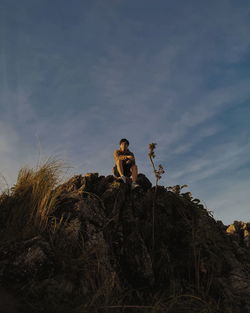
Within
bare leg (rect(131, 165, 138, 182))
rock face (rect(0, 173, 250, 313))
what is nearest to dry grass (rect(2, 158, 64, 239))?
rock face (rect(0, 173, 250, 313))

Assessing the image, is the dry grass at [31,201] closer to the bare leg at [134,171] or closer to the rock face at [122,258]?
the rock face at [122,258]

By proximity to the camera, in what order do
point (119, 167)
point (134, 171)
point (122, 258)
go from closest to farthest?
point (122, 258) → point (134, 171) → point (119, 167)

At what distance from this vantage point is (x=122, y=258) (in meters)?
4.79

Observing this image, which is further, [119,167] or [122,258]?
[119,167]

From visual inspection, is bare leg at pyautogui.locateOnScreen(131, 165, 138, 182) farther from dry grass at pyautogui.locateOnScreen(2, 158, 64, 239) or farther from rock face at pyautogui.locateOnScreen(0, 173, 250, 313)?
dry grass at pyautogui.locateOnScreen(2, 158, 64, 239)

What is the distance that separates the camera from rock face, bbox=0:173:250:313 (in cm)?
360

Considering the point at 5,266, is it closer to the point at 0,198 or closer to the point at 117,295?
the point at 117,295

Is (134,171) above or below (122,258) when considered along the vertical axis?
above

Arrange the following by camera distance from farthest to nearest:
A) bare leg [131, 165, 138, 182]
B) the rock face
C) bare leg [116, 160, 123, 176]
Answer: bare leg [116, 160, 123, 176] < bare leg [131, 165, 138, 182] < the rock face

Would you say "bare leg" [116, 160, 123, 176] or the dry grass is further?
"bare leg" [116, 160, 123, 176]

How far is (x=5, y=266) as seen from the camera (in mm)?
3654

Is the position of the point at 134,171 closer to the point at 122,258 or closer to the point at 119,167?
the point at 119,167

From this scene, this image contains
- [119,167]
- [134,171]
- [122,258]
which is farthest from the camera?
[119,167]

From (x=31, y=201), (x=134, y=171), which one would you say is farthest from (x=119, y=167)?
(x=31, y=201)
